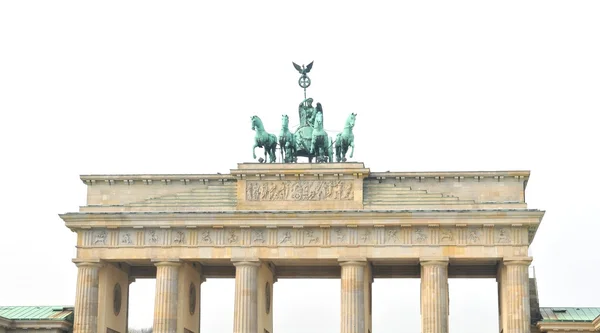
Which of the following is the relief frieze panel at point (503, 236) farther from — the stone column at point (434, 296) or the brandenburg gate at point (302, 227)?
the stone column at point (434, 296)

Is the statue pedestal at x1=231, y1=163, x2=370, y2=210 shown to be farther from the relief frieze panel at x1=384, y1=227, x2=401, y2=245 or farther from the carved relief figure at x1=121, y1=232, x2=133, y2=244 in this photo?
the carved relief figure at x1=121, y1=232, x2=133, y2=244

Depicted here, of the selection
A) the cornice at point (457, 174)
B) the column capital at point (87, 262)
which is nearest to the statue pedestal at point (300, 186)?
the cornice at point (457, 174)

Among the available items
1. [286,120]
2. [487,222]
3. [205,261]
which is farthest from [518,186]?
[205,261]

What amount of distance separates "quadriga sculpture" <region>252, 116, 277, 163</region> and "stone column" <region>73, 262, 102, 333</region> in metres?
11.4

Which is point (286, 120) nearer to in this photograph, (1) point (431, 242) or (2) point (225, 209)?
(2) point (225, 209)

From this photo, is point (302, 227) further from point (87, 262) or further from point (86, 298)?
point (86, 298)

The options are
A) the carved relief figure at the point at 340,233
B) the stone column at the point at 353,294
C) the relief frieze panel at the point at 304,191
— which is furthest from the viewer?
the relief frieze panel at the point at 304,191

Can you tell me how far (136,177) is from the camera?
67.1 meters

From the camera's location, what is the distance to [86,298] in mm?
65062

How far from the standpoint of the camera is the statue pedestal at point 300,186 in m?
65.2

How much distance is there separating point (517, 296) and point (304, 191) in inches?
516

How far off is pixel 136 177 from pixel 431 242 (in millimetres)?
17350

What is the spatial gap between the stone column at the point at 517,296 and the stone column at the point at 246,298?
1385 centimetres

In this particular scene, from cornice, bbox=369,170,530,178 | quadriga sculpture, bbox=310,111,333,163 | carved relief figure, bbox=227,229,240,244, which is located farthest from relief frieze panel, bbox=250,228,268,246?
cornice, bbox=369,170,530,178
